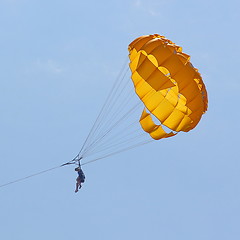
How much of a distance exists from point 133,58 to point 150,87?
1.59 meters

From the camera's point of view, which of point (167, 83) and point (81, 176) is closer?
point (167, 83)

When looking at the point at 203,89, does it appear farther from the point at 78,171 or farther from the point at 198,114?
the point at 78,171

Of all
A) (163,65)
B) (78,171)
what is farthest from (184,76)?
(78,171)

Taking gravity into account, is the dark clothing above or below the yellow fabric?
below

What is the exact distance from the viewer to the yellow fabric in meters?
77.8

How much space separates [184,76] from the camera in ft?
255

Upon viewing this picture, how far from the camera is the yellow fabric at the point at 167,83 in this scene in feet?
255

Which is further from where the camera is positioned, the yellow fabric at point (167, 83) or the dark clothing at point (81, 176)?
the dark clothing at point (81, 176)

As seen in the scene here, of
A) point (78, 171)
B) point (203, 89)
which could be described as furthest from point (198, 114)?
point (78, 171)

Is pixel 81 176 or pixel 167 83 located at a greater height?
pixel 167 83

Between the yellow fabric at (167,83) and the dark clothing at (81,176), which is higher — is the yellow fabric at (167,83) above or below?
above

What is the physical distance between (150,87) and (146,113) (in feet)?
7.99

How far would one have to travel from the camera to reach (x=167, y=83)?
77.9m

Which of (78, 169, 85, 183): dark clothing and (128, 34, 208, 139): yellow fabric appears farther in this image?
(78, 169, 85, 183): dark clothing
